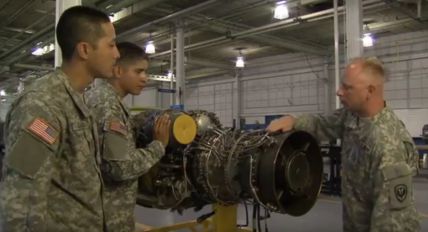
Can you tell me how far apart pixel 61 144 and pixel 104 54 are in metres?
0.42

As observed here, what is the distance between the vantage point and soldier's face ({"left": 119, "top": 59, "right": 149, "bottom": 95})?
240cm

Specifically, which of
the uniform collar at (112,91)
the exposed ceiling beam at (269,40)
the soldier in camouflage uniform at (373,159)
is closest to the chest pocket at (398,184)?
the soldier in camouflage uniform at (373,159)

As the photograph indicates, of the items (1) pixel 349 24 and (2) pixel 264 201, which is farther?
(1) pixel 349 24

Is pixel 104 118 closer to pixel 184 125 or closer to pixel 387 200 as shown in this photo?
pixel 184 125

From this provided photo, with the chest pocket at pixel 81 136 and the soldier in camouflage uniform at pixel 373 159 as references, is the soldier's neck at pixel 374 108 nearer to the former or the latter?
the soldier in camouflage uniform at pixel 373 159

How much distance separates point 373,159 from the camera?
76.0 inches

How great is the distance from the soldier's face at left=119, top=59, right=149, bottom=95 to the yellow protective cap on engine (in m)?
0.31

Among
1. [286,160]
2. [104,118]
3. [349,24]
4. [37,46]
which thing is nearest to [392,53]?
[349,24]

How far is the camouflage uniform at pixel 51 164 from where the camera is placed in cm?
135

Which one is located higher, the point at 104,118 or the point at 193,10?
the point at 193,10

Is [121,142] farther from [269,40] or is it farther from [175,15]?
[269,40]

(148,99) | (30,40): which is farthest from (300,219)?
(148,99)

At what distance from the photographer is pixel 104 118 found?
205 cm

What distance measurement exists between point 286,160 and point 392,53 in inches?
442
